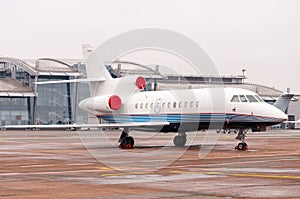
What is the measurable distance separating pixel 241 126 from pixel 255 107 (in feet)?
4.74

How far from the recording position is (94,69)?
44375 mm

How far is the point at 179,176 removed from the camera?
1847cm

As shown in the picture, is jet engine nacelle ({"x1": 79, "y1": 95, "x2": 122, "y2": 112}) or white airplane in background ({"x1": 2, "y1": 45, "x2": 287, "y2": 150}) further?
jet engine nacelle ({"x1": 79, "y1": 95, "x2": 122, "y2": 112})

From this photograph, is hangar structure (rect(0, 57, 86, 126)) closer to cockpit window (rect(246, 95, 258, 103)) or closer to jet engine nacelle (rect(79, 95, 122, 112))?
jet engine nacelle (rect(79, 95, 122, 112))

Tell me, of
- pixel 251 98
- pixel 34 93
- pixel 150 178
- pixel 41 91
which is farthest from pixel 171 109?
pixel 41 91

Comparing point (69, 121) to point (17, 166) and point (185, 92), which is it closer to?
point (185, 92)

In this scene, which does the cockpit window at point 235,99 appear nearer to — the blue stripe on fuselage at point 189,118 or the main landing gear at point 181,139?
the blue stripe on fuselage at point 189,118

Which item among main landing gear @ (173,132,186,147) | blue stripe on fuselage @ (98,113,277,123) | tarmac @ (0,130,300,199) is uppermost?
blue stripe on fuselage @ (98,113,277,123)

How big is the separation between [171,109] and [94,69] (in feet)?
31.6

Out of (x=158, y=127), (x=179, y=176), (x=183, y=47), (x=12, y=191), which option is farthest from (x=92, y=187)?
(x=158, y=127)

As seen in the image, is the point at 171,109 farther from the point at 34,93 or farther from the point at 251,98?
the point at 34,93

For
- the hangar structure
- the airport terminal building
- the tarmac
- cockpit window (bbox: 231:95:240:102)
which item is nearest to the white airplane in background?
cockpit window (bbox: 231:95:240:102)

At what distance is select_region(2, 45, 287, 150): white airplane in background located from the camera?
110 ft

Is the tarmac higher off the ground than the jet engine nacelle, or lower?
lower
